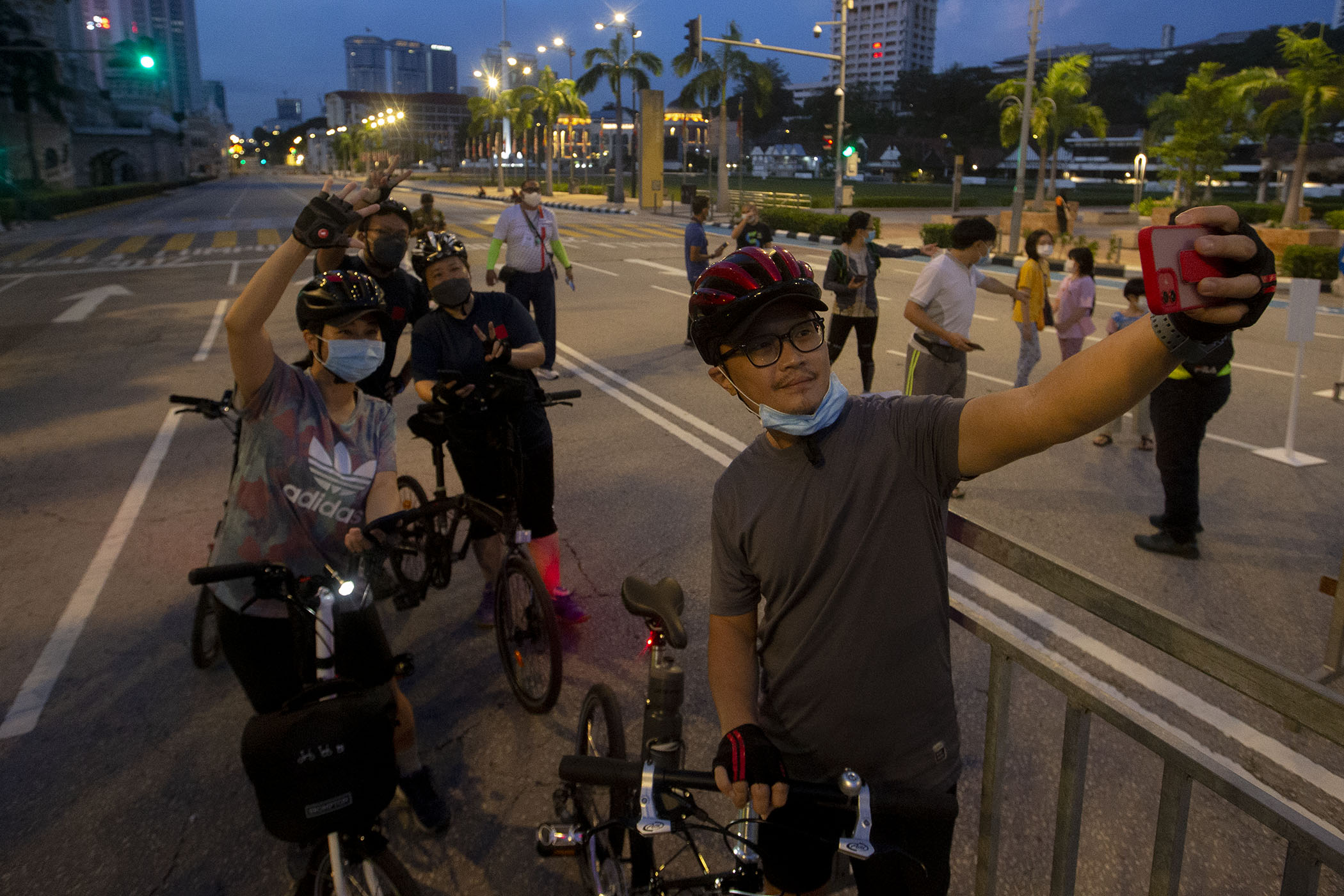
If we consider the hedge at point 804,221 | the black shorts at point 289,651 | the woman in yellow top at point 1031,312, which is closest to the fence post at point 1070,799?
the black shorts at point 289,651

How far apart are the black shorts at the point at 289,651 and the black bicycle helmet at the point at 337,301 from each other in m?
1.00

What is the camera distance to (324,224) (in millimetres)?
2617

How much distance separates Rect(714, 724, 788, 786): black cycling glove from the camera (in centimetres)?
165

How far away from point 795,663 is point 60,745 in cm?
376

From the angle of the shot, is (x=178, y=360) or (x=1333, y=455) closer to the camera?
(x=1333, y=455)

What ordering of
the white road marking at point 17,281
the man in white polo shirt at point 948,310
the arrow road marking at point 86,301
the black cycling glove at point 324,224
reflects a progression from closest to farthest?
the black cycling glove at point 324,224 → the man in white polo shirt at point 948,310 → the arrow road marking at point 86,301 → the white road marking at point 17,281

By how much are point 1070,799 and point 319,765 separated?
1899mm

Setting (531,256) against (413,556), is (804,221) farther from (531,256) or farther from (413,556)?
(413,556)

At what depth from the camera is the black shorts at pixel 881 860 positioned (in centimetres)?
196

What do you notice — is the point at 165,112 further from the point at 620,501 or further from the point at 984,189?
the point at 620,501

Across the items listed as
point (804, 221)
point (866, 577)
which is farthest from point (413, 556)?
point (804, 221)

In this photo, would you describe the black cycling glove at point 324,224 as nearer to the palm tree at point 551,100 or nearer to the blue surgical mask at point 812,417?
the blue surgical mask at point 812,417

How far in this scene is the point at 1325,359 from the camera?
11.6 metres

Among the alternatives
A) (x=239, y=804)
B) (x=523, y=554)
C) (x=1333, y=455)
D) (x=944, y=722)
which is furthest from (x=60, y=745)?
(x=1333, y=455)
